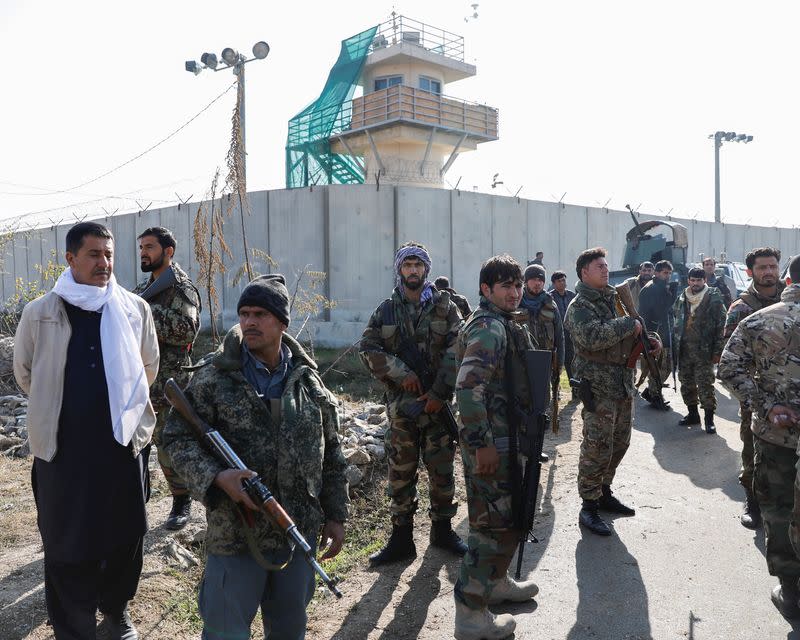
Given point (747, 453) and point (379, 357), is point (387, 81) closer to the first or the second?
point (747, 453)

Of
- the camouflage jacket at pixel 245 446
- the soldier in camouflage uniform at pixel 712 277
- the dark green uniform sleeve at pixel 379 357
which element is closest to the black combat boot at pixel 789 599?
the dark green uniform sleeve at pixel 379 357

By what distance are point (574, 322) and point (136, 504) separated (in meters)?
2.88

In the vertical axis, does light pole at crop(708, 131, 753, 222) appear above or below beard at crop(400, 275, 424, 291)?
above

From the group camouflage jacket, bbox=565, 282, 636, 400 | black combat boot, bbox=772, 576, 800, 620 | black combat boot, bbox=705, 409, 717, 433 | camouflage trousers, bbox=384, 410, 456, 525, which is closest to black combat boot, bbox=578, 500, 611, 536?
camouflage jacket, bbox=565, 282, 636, 400

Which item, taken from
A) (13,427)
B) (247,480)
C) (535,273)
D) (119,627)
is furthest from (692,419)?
(13,427)

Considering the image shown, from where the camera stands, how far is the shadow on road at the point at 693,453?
5215 millimetres

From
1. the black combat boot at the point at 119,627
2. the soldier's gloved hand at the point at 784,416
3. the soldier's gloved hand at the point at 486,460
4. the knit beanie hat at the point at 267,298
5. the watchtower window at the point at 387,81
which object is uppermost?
the watchtower window at the point at 387,81

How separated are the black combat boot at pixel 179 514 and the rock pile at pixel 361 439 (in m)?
1.15

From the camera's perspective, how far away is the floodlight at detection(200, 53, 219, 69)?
12.6 meters

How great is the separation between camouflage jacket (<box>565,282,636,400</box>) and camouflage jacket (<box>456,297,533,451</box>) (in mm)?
1330

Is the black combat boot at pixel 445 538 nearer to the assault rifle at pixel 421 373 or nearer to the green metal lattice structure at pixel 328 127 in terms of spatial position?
the assault rifle at pixel 421 373

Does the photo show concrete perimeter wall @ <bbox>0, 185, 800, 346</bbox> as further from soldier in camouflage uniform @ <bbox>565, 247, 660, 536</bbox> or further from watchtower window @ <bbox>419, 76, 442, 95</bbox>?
watchtower window @ <bbox>419, 76, 442, 95</bbox>

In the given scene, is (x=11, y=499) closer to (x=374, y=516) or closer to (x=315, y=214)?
(x=374, y=516)

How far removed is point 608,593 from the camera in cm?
338
